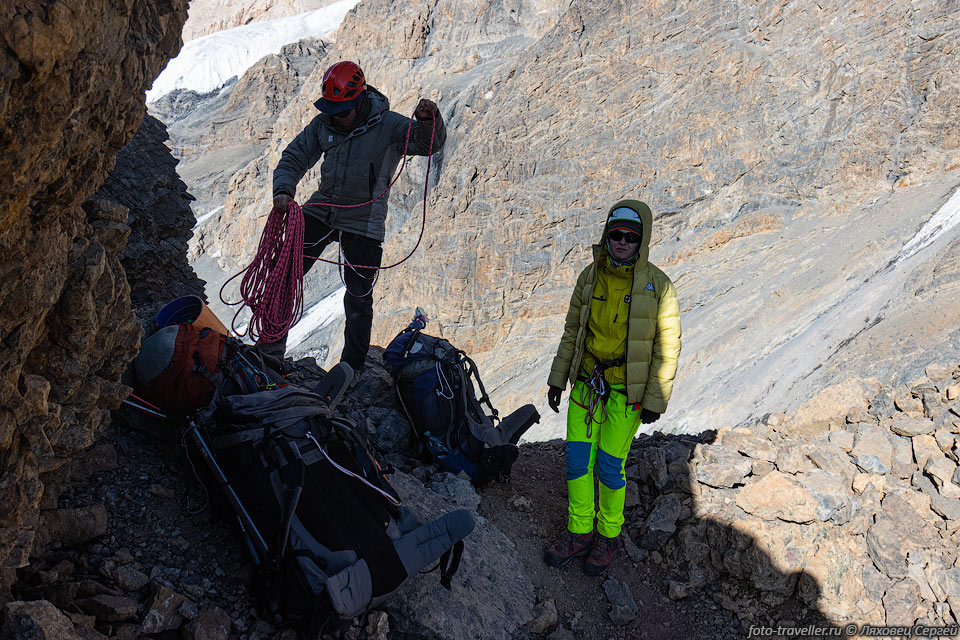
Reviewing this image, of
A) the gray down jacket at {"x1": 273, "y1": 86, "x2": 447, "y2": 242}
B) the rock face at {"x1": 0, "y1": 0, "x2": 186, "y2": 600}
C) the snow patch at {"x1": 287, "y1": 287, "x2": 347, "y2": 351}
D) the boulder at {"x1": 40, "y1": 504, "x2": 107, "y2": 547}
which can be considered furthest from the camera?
the snow patch at {"x1": 287, "y1": 287, "x2": 347, "y2": 351}

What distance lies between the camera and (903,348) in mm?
5473

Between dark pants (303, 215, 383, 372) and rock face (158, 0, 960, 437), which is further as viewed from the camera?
rock face (158, 0, 960, 437)

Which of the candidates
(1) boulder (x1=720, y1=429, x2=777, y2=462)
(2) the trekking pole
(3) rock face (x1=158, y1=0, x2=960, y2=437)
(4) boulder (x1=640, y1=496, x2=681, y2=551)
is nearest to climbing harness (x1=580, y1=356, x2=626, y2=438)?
(4) boulder (x1=640, y1=496, x2=681, y2=551)

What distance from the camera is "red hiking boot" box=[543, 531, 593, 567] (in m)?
3.86

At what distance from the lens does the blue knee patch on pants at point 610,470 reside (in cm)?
370

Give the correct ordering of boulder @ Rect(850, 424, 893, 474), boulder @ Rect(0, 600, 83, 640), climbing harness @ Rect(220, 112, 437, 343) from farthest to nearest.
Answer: climbing harness @ Rect(220, 112, 437, 343) < boulder @ Rect(850, 424, 893, 474) < boulder @ Rect(0, 600, 83, 640)

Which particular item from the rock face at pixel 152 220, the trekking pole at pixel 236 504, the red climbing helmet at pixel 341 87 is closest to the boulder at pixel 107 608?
the trekking pole at pixel 236 504

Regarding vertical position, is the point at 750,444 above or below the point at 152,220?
below

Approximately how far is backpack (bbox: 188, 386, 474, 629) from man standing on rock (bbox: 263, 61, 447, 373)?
1.43 meters

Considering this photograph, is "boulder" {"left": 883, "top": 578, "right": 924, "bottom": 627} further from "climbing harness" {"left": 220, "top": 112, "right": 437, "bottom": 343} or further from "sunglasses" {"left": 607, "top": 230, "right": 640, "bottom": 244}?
"climbing harness" {"left": 220, "top": 112, "right": 437, "bottom": 343}

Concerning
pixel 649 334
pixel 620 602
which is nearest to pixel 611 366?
pixel 649 334

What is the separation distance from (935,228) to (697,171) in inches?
421

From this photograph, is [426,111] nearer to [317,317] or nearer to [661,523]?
[661,523]

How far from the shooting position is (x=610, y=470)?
3.71 m
